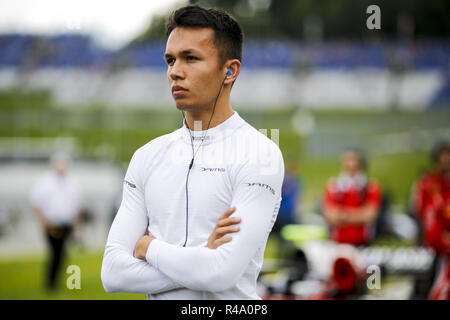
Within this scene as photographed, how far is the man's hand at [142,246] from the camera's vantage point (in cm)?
213

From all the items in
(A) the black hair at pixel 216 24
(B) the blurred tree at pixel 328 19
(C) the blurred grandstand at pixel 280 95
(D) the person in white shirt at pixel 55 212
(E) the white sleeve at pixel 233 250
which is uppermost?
(B) the blurred tree at pixel 328 19

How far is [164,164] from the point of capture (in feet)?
7.07

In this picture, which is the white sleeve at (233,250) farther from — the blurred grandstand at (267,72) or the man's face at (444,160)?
the blurred grandstand at (267,72)

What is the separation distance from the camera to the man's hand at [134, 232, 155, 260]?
2.13 metres

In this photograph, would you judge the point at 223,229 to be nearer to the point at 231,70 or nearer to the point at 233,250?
the point at 233,250

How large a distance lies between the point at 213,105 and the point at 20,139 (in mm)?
26728

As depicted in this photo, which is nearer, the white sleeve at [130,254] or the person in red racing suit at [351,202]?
the white sleeve at [130,254]

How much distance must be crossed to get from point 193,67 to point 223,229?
0.56 m

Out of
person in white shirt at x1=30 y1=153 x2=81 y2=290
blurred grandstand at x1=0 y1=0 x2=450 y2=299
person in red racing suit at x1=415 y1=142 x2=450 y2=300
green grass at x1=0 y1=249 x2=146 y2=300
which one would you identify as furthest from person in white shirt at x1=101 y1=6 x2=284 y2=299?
blurred grandstand at x1=0 y1=0 x2=450 y2=299

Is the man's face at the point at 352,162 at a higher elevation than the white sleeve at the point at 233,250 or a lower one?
higher

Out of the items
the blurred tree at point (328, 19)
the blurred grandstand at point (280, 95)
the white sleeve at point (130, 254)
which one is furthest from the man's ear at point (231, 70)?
the blurred tree at point (328, 19)

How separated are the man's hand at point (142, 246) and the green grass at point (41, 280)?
15.8ft

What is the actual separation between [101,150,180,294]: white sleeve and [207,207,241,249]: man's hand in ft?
0.70

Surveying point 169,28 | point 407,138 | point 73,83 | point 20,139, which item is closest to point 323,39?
point 407,138
